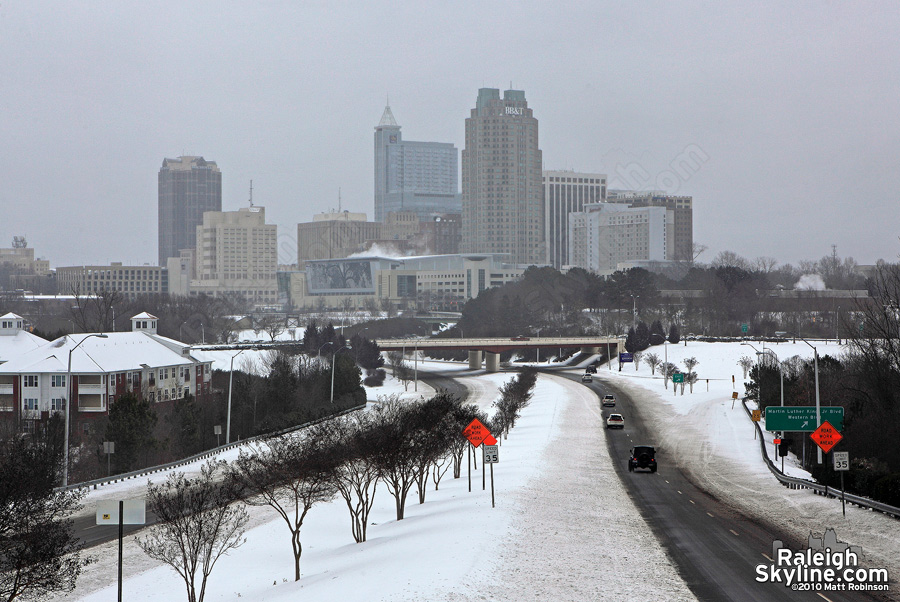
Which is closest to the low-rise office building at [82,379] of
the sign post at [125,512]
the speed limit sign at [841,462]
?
the sign post at [125,512]

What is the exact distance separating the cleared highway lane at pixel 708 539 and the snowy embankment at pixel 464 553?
0.69 metres

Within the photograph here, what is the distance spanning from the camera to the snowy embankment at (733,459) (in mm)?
32094

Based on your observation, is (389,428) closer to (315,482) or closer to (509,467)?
(315,482)

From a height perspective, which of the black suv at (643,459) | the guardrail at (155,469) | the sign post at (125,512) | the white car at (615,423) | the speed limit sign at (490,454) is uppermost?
the sign post at (125,512)

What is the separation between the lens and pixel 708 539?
102 feet

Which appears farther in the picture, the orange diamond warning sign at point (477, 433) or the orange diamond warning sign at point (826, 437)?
the orange diamond warning sign at point (826, 437)

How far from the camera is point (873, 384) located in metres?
56.8

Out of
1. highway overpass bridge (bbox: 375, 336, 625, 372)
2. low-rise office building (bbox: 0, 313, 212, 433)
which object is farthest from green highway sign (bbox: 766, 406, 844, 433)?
highway overpass bridge (bbox: 375, 336, 625, 372)

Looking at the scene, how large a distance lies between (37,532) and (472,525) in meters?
14.7

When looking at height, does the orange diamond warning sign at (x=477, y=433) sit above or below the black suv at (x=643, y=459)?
above

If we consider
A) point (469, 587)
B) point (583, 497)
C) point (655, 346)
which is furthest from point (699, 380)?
point (469, 587)

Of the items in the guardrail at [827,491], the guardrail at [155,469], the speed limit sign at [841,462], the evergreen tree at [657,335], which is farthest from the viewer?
the evergreen tree at [657,335]

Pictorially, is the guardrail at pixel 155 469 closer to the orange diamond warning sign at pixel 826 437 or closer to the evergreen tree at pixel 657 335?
the orange diamond warning sign at pixel 826 437

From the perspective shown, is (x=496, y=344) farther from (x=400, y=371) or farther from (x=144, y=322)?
(x=144, y=322)
